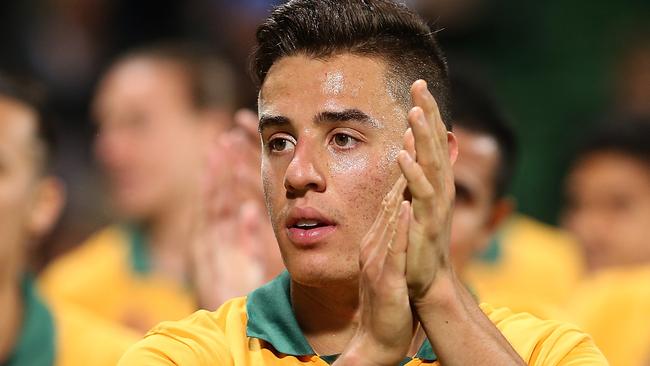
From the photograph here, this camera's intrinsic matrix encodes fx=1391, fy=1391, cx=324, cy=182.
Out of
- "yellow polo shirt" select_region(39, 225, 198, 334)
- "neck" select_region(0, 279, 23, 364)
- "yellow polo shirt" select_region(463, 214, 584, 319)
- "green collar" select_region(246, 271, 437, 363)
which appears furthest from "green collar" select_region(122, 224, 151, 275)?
"green collar" select_region(246, 271, 437, 363)

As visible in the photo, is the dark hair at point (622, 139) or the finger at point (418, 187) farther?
the dark hair at point (622, 139)

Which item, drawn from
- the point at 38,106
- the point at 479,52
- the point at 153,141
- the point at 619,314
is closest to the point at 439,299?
the point at 38,106

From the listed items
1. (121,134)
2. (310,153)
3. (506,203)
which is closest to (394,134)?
(310,153)

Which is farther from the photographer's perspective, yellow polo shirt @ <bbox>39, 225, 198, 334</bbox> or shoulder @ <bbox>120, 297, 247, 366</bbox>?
yellow polo shirt @ <bbox>39, 225, 198, 334</bbox>

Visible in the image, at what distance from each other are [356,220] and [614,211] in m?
5.51

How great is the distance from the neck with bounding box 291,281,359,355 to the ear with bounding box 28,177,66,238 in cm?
292

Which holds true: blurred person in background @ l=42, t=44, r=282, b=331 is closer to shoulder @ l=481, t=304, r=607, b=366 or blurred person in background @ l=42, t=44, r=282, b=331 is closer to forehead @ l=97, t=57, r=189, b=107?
forehead @ l=97, t=57, r=189, b=107

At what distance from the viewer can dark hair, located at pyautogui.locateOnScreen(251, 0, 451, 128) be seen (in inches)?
141

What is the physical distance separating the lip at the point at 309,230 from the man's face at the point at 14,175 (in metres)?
2.82

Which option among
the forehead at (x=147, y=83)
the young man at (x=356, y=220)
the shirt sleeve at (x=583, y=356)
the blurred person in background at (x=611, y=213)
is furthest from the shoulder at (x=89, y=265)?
the shirt sleeve at (x=583, y=356)

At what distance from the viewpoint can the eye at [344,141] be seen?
349cm

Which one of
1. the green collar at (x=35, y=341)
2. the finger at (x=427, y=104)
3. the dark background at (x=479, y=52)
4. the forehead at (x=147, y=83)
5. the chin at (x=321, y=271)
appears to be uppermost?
the dark background at (x=479, y=52)

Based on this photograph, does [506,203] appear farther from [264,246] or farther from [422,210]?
[422,210]

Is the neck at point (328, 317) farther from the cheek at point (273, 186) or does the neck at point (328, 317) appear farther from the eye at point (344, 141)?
the eye at point (344, 141)
